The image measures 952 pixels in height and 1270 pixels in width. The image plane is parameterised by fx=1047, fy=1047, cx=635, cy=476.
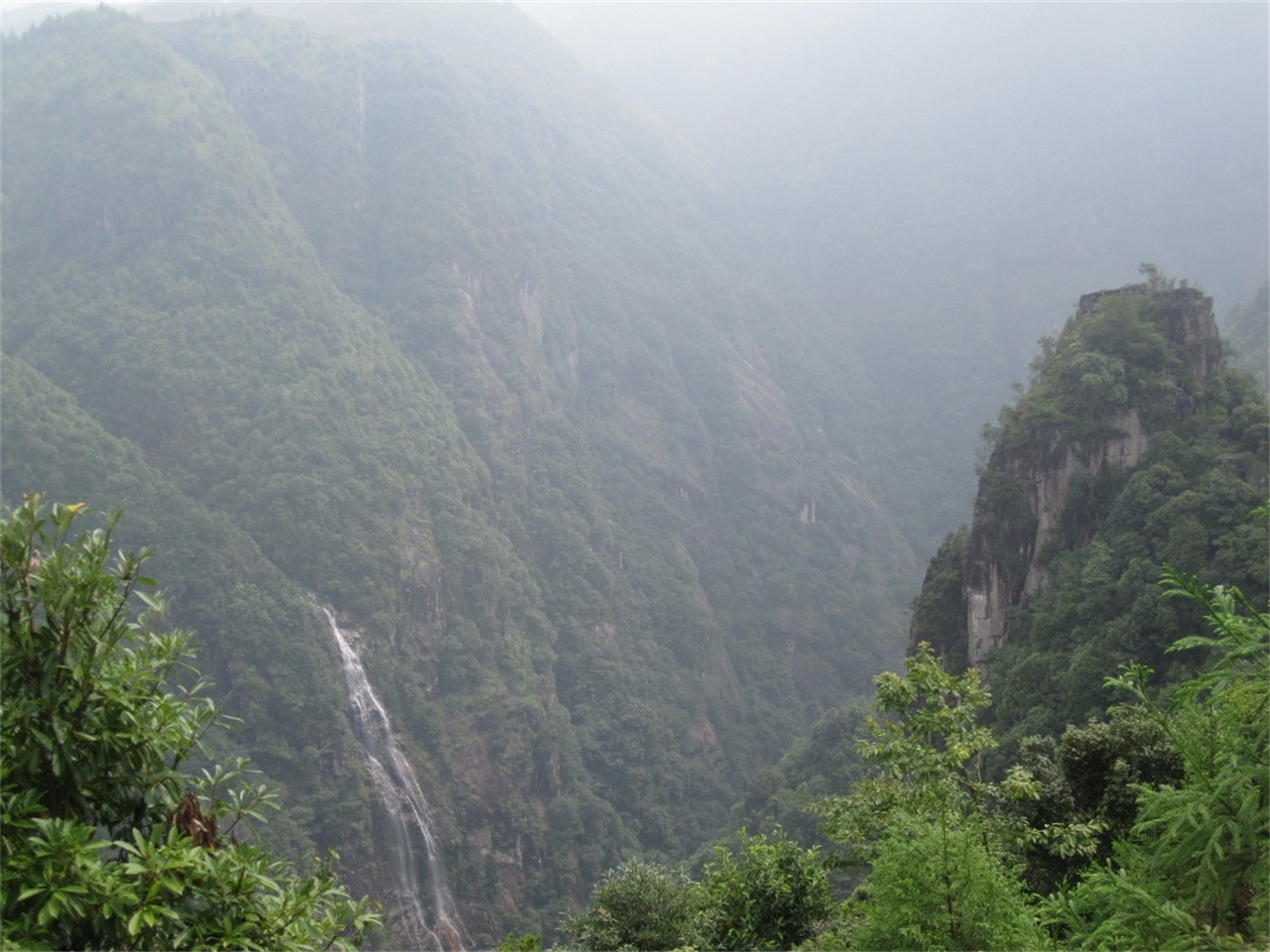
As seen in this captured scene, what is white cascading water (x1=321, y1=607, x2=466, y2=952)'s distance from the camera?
7531 centimetres

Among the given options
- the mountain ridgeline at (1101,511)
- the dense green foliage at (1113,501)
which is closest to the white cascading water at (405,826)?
the mountain ridgeline at (1101,511)

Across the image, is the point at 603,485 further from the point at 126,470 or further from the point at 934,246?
the point at 934,246

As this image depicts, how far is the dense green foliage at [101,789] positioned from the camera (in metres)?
6.95

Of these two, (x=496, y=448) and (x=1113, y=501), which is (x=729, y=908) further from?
(x=496, y=448)

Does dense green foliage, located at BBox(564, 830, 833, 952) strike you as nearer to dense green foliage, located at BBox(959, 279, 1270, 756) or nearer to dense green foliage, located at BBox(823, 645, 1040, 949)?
dense green foliage, located at BBox(823, 645, 1040, 949)

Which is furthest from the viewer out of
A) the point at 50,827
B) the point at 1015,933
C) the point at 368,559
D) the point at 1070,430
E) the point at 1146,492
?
the point at 368,559

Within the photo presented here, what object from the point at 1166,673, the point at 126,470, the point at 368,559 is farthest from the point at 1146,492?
the point at 126,470

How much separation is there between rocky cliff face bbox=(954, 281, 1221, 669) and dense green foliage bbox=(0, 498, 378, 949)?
45.9 m

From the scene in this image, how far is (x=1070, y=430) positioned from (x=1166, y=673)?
15775 mm

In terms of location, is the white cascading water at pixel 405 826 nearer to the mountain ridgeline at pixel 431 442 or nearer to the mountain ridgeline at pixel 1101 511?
the mountain ridgeline at pixel 431 442

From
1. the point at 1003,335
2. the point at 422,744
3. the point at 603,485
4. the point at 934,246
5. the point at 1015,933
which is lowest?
the point at 422,744

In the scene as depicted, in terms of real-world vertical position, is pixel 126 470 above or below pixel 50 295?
below

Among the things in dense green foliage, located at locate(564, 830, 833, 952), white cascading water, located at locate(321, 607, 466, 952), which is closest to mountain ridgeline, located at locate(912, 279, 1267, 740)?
dense green foliage, located at locate(564, 830, 833, 952)

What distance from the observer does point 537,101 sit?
604 ft
